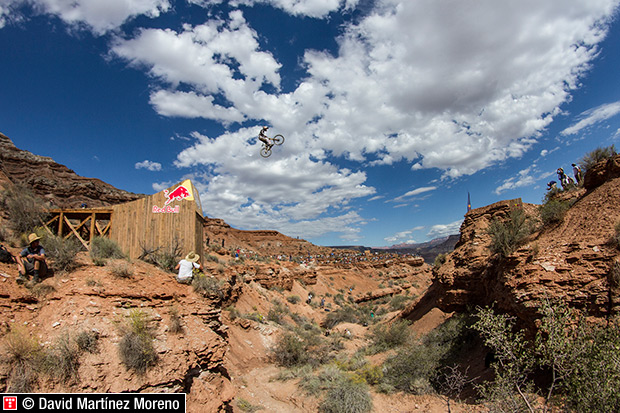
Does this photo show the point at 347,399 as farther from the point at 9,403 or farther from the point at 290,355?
the point at 9,403

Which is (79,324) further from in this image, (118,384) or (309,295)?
(309,295)

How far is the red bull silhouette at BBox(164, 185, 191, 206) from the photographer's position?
10.2 m

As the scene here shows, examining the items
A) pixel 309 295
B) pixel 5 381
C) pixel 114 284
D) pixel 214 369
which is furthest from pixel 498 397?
pixel 309 295

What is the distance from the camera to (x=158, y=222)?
10125 millimetres

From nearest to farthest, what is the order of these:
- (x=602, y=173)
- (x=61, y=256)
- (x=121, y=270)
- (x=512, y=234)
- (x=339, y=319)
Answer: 1. (x=61, y=256)
2. (x=121, y=270)
3. (x=602, y=173)
4. (x=512, y=234)
5. (x=339, y=319)

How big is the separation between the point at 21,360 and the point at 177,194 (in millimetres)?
6713

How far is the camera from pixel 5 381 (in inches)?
153

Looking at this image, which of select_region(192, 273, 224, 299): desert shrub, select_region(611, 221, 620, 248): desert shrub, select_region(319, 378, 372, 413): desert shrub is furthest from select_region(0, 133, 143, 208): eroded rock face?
select_region(611, 221, 620, 248): desert shrub

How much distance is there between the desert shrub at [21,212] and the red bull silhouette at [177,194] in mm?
4096

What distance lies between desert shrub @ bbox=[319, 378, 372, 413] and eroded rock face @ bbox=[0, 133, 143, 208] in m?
33.6

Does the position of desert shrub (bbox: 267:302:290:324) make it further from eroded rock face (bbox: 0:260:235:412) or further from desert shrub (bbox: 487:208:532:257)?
desert shrub (bbox: 487:208:532:257)

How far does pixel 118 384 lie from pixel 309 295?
23.5 m

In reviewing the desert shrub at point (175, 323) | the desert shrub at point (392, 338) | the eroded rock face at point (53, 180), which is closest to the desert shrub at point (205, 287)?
the desert shrub at point (175, 323)

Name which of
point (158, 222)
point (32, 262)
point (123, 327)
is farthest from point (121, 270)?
point (158, 222)
